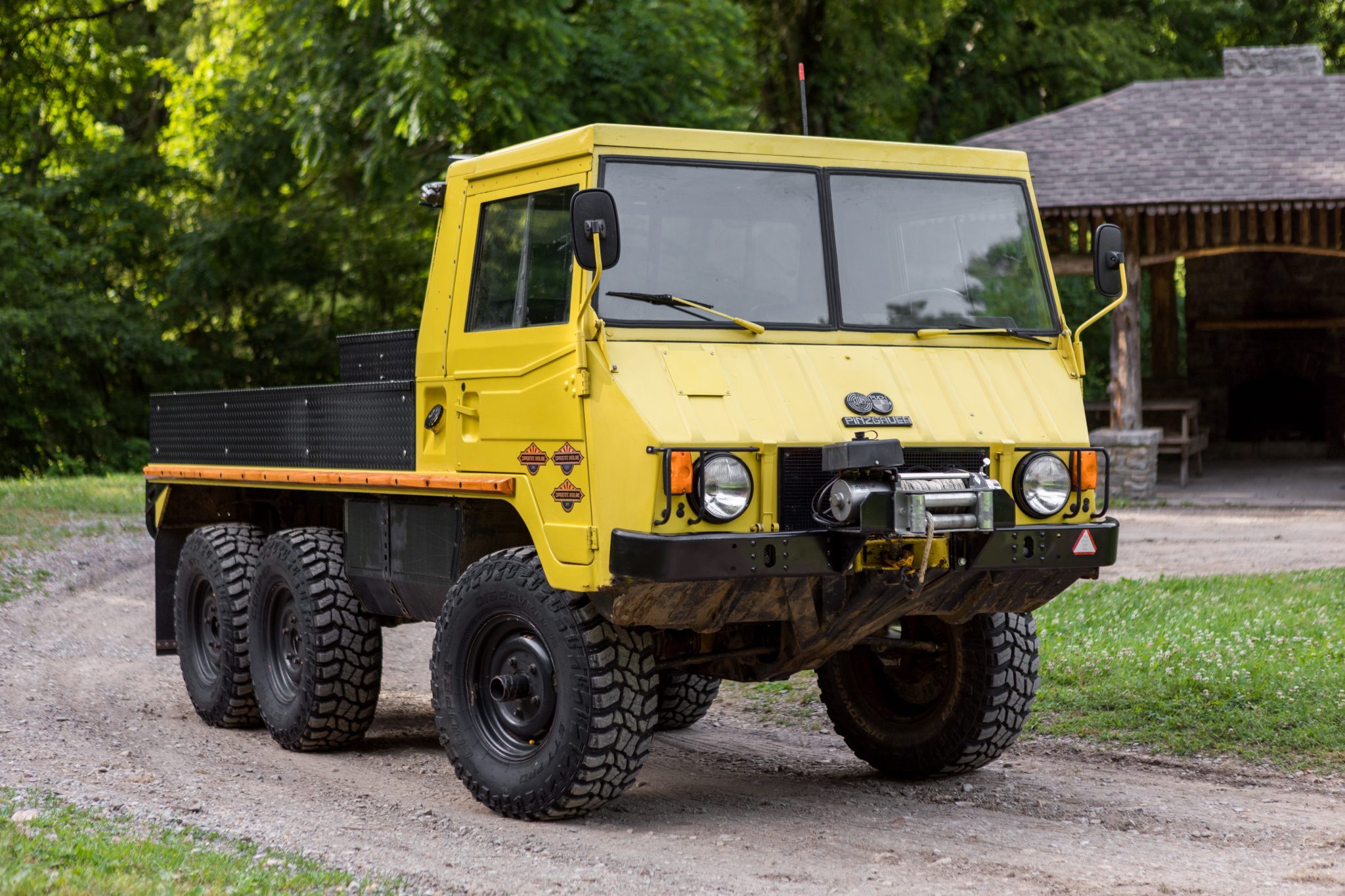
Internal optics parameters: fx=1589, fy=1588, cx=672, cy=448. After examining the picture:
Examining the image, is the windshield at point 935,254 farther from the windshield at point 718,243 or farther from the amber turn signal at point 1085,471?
the amber turn signal at point 1085,471

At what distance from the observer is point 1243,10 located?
3291 cm

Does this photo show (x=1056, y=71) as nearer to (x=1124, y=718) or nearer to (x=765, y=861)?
(x=1124, y=718)

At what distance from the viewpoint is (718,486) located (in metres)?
5.66

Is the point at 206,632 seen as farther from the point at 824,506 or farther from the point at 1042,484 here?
the point at 1042,484

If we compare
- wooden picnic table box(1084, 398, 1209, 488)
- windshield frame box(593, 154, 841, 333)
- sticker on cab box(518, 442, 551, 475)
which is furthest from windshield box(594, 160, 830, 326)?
wooden picnic table box(1084, 398, 1209, 488)

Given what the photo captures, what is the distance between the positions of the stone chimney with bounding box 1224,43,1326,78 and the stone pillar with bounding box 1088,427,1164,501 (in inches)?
291

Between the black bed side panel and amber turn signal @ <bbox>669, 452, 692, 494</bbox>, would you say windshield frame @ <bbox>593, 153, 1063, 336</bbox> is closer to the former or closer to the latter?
amber turn signal @ <bbox>669, 452, 692, 494</bbox>

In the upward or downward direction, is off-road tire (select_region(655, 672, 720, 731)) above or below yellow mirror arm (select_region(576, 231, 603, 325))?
below

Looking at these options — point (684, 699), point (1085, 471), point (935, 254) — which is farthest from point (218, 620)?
point (1085, 471)

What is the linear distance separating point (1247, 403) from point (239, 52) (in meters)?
17.0

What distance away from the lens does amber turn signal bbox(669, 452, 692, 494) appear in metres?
5.56

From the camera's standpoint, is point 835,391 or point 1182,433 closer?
point 835,391

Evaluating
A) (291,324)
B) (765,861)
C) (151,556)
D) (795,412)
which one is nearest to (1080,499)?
(795,412)

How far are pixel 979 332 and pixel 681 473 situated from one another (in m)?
1.73
